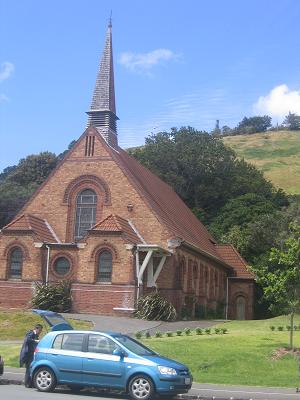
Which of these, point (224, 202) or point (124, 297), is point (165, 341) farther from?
point (224, 202)

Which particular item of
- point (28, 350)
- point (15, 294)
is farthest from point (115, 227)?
point (28, 350)

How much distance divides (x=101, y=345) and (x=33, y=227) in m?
23.7

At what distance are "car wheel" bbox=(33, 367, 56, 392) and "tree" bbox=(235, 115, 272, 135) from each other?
16046cm

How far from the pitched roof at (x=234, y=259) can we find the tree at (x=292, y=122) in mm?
125828

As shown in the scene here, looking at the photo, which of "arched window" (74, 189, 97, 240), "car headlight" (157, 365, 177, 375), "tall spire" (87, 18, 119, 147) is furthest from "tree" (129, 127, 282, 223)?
"car headlight" (157, 365, 177, 375)

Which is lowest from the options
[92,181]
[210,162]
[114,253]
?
[114,253]

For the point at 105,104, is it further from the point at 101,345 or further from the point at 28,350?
the point at 101,345

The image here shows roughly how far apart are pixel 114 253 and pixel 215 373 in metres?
17.2

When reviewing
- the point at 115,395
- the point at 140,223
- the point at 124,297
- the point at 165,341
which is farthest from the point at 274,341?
the point at 140,223

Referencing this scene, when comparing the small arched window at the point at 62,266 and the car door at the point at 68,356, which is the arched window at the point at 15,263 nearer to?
the small arched window at the point at 62,266

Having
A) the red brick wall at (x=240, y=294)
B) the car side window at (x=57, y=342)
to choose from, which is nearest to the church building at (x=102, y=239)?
the red brick wall at (x=240, y=294)

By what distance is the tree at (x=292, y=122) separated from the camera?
17338 centimetres

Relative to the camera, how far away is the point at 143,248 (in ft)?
111

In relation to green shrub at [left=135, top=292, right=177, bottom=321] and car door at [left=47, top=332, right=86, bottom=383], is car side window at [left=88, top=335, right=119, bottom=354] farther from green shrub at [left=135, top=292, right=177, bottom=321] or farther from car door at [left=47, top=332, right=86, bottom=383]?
green shrub at [left=135, top=292, right=177, bottom=321]
